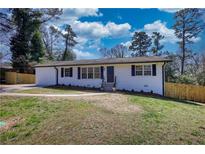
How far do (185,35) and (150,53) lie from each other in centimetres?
733

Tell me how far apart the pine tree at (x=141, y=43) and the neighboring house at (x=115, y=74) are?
53.4ft

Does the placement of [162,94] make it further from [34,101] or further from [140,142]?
[140,142]

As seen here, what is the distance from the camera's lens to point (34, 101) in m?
12.4

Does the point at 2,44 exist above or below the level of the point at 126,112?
above

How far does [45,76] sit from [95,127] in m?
15.9

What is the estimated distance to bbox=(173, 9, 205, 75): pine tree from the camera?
93.2ft

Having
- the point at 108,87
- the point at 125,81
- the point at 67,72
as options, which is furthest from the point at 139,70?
the point at 67,72

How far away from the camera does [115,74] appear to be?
64.7 ft

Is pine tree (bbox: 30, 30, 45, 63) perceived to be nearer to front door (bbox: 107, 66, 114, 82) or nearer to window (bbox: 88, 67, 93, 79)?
window (bbox: 88, 67, 93, 79)

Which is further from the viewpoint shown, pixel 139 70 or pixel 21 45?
pixel 21 45

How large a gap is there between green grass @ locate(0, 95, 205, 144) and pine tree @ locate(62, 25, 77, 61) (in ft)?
98.4

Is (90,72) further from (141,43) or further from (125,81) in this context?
(141,43)

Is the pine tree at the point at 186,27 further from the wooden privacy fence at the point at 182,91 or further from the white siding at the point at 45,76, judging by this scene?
the white siding at the point at 45,76
